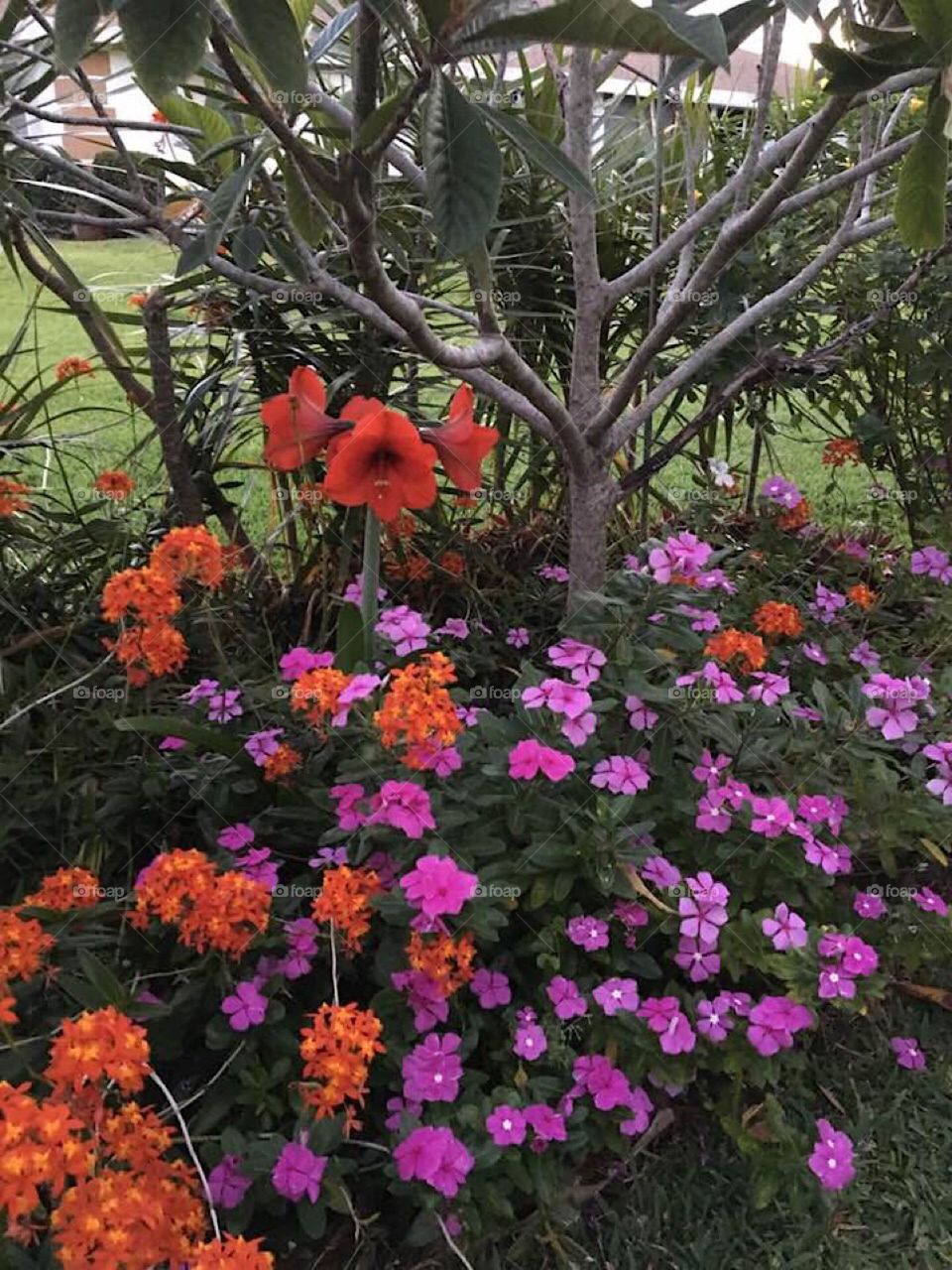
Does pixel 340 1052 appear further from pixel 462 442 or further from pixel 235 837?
pixel 462 442

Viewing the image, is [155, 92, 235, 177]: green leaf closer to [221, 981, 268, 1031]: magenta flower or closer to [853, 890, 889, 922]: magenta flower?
[221, 981, 268, 1031]: magenta flower

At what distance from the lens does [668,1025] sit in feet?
3.67

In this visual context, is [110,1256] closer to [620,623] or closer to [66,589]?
[620,623]

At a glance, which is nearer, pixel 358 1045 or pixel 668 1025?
pixel 358 1045

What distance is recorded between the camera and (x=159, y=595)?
3.75ft

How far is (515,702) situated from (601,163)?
141 cm

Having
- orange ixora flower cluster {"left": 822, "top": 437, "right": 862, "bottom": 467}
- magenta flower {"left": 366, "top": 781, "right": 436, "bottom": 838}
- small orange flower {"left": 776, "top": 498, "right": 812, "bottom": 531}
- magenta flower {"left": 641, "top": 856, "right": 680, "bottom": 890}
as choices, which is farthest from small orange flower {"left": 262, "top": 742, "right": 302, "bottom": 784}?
orange ixora flower cluster {"left": 822, "top": 437, "right": 862, "bottom": 467}

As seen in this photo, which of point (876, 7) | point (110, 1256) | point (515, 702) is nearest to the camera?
point (110, 1256)

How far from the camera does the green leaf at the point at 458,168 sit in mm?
698

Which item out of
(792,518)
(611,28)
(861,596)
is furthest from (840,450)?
(611,28)

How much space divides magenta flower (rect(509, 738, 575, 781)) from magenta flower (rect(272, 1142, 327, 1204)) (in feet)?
1.38

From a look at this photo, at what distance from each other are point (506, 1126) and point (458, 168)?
86 centimetres

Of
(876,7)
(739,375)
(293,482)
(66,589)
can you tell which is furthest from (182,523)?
(876,7)

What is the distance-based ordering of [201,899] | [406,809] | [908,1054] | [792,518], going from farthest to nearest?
[792,518] → [908,1054] → [406,809] → [201,899]
